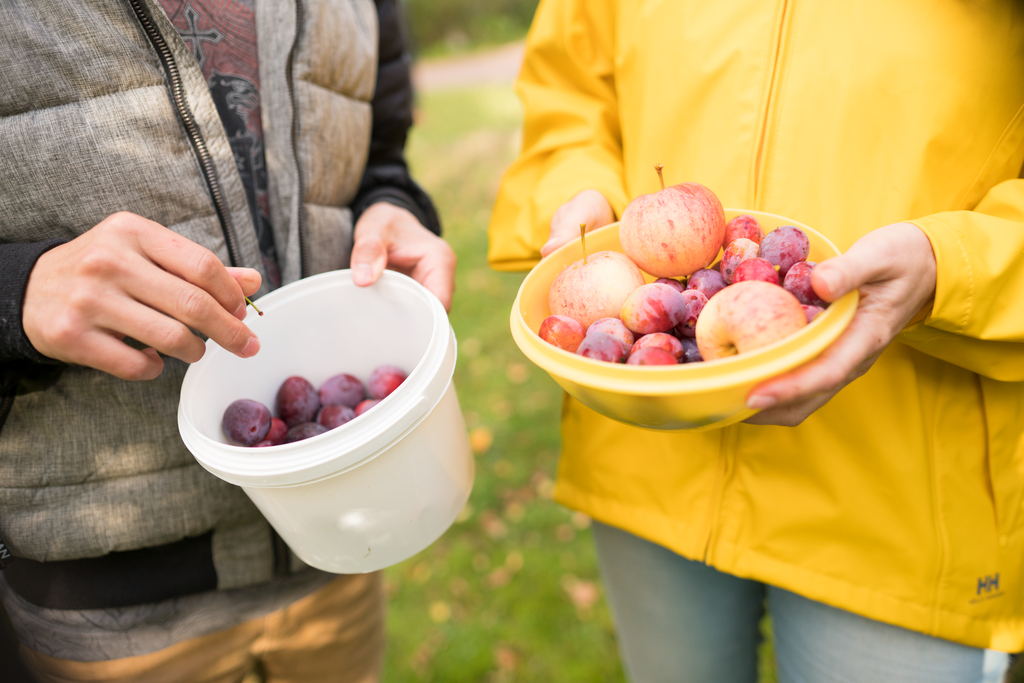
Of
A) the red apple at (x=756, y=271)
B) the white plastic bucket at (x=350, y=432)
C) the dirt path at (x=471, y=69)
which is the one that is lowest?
the dirt path at (x=471, y=69)

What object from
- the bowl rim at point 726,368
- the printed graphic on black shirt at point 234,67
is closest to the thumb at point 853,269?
the bowl rim at point 726,368

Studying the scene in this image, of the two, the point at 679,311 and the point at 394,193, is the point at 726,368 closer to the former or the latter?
the point at 679,311

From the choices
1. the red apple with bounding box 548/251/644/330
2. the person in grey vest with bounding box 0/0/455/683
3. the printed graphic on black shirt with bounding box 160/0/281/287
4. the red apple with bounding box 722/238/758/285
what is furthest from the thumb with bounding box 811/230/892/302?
the printed graphic on black shirt with bounding box 160/0/281/287

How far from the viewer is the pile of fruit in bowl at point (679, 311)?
83 centimetres

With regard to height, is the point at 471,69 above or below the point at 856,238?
below

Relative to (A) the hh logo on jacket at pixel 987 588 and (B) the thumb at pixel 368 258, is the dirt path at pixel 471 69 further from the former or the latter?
(A) the hh logo on jacket at pixel 987 588

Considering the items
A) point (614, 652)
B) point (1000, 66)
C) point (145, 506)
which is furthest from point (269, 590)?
point (1000, 66)

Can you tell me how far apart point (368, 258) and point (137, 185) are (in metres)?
0.43

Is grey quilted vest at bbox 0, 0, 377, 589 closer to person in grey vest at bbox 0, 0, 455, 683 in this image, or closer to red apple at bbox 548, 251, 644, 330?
person in grey vest at bbox 0, 0, 455, 683

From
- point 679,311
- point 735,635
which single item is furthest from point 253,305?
point 735,635

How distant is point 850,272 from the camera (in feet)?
2.75

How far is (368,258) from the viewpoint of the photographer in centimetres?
127

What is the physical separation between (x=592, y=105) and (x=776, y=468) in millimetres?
942

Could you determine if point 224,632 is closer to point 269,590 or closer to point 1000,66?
point 269,590
